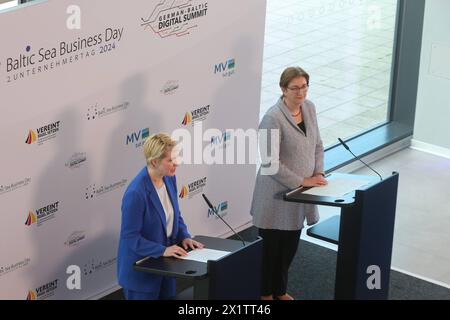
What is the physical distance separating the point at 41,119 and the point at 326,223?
212 centimetres

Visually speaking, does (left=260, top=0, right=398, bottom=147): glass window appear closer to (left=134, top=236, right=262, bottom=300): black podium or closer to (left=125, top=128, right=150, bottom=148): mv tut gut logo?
(left=125, top=128, right=150, bottom=148): mv tut gut logo

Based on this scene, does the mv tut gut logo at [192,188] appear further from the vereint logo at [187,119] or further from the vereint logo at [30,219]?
the vereint logo at [30,219]

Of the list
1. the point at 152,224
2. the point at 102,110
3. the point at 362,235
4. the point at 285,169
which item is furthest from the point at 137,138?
the point at 362,235

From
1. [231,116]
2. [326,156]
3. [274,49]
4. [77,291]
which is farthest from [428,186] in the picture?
[77,291]

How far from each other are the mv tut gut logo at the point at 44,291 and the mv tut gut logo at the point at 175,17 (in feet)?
6.16

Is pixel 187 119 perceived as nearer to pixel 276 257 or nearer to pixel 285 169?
pixel 285 169

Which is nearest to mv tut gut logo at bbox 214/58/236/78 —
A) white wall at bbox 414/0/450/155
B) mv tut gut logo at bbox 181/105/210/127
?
mv tut gut logo at bbox 181/105/210/127

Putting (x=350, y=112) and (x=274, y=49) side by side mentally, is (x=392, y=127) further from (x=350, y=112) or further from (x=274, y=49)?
(x=274, y=49)

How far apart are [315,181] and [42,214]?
6.02 feet

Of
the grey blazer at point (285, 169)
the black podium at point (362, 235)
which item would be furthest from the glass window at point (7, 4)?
the black podium at point (362, 235)

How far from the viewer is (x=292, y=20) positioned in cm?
950

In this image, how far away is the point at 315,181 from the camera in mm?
6945

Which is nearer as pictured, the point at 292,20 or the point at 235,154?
the point at 235,154

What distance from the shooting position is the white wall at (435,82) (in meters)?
10.2
